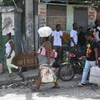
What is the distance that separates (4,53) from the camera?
902cm

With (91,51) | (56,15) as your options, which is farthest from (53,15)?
(91,51)

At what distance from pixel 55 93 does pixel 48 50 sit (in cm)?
114

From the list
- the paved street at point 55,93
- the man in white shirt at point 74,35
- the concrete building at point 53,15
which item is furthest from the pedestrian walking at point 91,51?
the concrete building at point 53,15

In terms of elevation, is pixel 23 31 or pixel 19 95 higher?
pixel 23 31

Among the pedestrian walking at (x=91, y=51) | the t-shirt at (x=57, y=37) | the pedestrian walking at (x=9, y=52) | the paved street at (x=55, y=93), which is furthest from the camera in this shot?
the t-shirt at (x=57, y=37)

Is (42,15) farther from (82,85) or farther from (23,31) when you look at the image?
(82,85)

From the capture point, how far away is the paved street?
6352 mm

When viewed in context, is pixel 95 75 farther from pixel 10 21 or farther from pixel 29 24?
pixel 10 21

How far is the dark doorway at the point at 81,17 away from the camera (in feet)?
34.7

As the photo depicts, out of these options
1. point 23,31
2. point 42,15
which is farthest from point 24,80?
point 42,15

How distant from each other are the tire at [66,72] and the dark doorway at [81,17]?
10.1ft

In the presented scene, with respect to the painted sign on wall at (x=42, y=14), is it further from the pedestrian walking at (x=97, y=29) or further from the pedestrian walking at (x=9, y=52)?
the pedestrian walking at (x=97, y=29)

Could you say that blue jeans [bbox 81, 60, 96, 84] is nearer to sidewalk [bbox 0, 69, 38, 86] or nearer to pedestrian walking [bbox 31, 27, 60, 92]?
pedestrian walking [bbox 31, 27, 60, 92]

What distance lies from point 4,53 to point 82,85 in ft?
10.1
